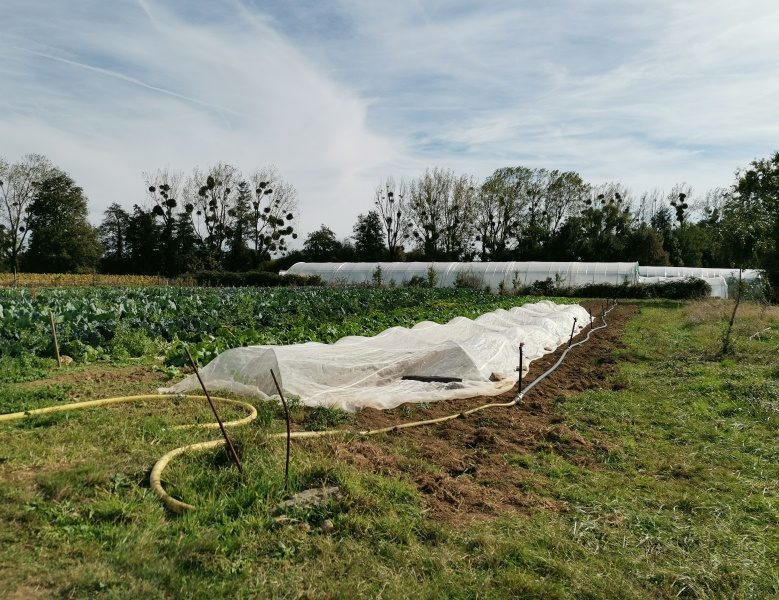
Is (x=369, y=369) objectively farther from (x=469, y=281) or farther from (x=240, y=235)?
(x=240, y=235)

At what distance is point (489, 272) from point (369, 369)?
34858 mm

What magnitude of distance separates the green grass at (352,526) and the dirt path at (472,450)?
0.13 meters

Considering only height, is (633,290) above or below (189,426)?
below

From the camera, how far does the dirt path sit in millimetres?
4000

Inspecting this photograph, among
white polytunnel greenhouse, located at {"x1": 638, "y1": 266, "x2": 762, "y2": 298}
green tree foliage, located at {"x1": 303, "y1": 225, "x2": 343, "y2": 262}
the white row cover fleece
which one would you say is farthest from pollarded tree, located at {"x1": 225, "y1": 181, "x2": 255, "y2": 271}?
the white row cover fleece

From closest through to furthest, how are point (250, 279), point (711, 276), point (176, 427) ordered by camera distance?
point (176, 427) < point (711, 276) < point (250, 279)

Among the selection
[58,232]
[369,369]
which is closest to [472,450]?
[369,369]

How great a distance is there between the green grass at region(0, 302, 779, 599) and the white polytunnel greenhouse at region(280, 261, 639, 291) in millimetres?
34149

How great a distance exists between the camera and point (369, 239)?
2197 inches

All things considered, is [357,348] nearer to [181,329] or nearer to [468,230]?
[181,329]

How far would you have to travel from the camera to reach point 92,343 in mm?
9547

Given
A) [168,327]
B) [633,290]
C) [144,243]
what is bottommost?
[633,290]

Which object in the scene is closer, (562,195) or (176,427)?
(176,427)

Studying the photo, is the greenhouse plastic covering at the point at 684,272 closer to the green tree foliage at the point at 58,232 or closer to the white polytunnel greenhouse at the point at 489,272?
the white polytunnel greenhouse at the point at 489,272
